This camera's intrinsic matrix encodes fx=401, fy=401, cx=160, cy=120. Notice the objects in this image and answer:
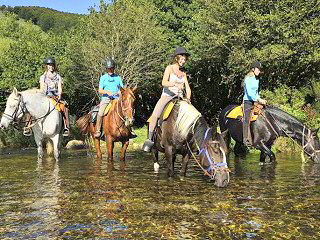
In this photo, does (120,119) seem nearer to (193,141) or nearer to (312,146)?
(193,141)

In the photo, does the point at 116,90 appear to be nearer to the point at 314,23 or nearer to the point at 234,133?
the point at 234,133

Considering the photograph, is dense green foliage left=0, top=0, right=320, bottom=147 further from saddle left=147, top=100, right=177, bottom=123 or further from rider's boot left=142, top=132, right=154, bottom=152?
saddle left=147, top=100, right=177, bottom=123

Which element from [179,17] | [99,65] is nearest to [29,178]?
[99,65]

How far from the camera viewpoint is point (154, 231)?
17.4ft

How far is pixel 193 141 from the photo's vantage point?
8.84 m

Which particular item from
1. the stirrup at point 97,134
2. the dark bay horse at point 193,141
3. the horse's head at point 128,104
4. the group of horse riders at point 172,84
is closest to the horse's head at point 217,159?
the dark bay horse at point 193,141

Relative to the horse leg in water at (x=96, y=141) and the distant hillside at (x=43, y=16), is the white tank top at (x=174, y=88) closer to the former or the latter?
the horse leg in water at (x=96, y=141)

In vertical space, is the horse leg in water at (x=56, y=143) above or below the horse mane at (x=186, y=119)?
below

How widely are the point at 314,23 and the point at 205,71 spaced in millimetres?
14579

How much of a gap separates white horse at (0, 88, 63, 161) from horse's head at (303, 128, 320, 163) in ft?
24.8

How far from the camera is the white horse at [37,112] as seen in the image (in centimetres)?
1224

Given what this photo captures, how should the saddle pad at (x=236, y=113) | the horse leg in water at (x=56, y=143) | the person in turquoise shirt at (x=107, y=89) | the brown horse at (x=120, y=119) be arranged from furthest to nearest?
the saddle pad at (x=236, y=113)
the person in turquoise shirt at (x=107, y=89)
the horse leg in water at (x=56, y=143)
the brown horse at (x=120, y=119)

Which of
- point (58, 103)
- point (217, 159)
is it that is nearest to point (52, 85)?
point (58, 103)

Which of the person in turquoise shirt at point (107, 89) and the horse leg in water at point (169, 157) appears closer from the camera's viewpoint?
the horse leg in water at point (169, 157)
